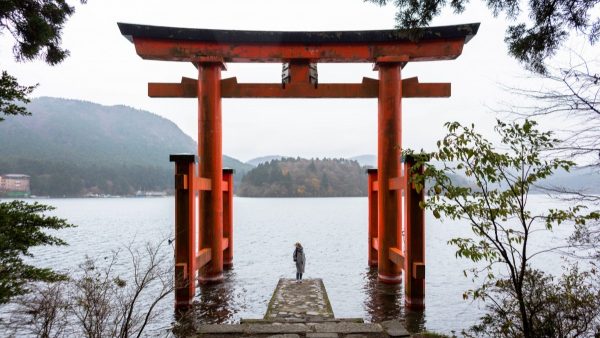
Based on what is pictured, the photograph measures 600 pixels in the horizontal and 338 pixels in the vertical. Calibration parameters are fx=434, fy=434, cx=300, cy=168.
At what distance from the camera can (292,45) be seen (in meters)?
11.4

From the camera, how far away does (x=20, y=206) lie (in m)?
6.09

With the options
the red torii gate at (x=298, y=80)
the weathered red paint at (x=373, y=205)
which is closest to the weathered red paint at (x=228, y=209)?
the red torii gate at (x=298, y=80)

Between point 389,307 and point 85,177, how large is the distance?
132 metres

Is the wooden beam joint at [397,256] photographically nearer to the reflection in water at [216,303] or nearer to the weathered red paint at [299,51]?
the reflection in water at [216,303]

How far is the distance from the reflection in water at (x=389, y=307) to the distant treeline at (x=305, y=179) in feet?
376

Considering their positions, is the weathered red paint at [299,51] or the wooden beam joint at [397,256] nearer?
the wooden beam joint at [397,256]

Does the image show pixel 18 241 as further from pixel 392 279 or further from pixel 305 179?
pixel 305 179

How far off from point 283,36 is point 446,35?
4153mm

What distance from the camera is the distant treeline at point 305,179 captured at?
129 metres

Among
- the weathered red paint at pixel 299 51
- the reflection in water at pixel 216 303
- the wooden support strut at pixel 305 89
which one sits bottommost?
the reflection in water at pixel 216 303

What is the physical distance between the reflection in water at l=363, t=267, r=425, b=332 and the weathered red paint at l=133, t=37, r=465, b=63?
6.08m

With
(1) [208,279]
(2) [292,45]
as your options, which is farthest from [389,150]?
(1) [208,279]

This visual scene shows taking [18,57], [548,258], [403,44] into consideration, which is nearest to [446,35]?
[403,44]

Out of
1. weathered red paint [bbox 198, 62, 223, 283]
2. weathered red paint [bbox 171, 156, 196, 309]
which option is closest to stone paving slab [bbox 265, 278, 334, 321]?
weathered red paint [bbox 171, 156, 196, 309]
